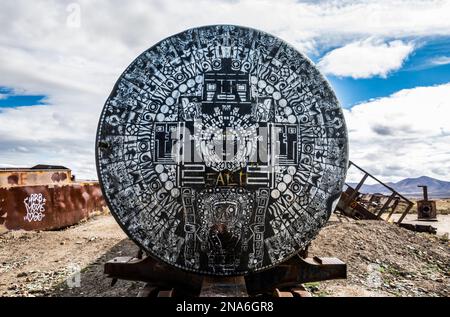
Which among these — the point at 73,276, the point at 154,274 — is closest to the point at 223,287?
the point at 154,274

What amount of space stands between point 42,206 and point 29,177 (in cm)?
103

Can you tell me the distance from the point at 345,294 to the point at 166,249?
9.11 ft

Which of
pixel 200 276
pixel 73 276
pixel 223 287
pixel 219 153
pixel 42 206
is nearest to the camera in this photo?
pixel 223 287

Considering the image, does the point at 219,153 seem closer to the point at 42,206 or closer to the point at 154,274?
the point at 154,274

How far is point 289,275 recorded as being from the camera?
2953mm

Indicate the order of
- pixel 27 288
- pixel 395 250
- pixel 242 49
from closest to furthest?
pixel 242 49 → pixel 27 288 → pixel 395 250

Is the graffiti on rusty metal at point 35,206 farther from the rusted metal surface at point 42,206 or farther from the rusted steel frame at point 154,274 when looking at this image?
the rusted steel frame at point 154,274

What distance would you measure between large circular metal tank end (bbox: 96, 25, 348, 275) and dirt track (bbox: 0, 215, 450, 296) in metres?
2.13

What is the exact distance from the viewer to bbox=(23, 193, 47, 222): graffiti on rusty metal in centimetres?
887

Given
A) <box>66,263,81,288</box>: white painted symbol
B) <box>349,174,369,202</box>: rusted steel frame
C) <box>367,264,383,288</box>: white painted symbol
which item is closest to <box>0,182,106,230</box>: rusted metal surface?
<box>66,263,81,288</box>: white painted symbol

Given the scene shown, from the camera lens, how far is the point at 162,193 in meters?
2.64

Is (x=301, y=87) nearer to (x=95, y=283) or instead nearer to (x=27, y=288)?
(x=95, y=283)

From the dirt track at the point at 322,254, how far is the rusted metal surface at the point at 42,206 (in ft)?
1.24
